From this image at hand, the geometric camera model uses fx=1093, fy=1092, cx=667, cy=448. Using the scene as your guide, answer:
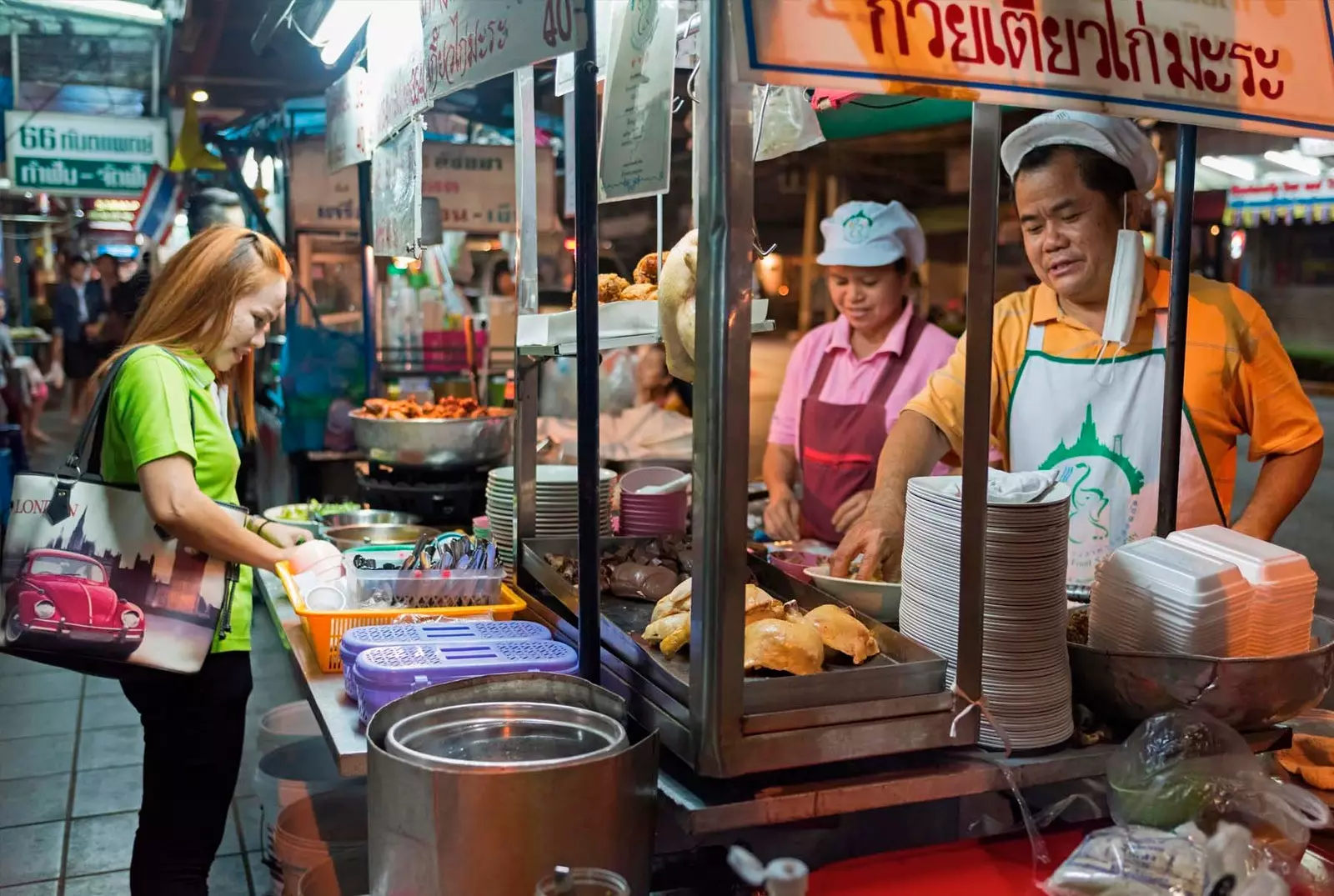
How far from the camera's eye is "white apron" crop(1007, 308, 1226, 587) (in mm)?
2705

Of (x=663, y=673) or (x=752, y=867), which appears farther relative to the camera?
(x=663, y=673)

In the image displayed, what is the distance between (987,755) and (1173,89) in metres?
1.08

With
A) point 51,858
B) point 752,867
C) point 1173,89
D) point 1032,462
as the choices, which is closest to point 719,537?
point 752,867

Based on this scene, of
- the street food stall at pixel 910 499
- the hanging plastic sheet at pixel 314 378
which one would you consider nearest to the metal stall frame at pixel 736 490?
the street food stall at pixel 910 499

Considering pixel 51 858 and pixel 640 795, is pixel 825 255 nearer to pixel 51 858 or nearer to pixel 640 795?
pixel 640 795

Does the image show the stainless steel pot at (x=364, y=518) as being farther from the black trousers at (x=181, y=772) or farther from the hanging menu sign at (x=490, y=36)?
the hanging menu sign at (x=490, y=36)

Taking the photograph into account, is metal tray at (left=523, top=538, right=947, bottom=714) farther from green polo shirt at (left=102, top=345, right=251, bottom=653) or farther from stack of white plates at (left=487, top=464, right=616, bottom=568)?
green polo shirt at (left=102, top=345, right=251, bottom=653)

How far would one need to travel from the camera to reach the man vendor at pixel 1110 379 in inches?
102

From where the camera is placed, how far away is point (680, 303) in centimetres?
202

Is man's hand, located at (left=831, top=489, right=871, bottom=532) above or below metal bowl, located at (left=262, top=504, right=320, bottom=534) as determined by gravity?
above

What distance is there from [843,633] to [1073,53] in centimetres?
94

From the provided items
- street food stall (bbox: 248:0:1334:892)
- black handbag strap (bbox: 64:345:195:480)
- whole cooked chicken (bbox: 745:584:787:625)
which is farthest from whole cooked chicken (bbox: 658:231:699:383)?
black handbag strap (bbox: 64:345:195:480)

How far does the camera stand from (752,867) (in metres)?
1.29

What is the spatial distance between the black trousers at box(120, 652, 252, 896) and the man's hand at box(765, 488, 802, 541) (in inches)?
83.2
